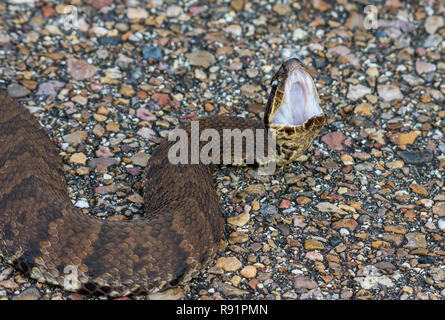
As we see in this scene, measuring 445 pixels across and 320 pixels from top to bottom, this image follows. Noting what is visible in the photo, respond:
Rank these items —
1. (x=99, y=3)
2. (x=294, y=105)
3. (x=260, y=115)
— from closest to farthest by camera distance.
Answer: (x=294, y=105) < (x=260, y=115) < (x=99, y=3)

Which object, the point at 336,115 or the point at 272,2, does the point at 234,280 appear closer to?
the point at 336,115

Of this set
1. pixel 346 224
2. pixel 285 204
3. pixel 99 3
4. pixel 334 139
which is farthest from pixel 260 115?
pixel 99 3

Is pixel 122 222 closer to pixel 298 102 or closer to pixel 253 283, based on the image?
pixel 253 283

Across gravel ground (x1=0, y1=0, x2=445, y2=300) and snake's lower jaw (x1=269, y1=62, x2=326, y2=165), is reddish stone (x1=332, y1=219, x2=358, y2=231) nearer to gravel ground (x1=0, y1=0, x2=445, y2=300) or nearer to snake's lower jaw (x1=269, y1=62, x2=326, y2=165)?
gravel ground (x1=0, y1=0, x2=445, y2=300)

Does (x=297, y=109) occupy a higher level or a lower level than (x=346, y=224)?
higher

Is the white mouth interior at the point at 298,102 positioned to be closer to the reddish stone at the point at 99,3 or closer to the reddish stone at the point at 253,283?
the reddish stone at the point at 253,283

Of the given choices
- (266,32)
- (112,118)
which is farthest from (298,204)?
(266,32)

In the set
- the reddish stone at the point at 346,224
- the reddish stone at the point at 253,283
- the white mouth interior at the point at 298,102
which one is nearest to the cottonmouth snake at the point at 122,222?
the white mouth interior at the point at 298,102
